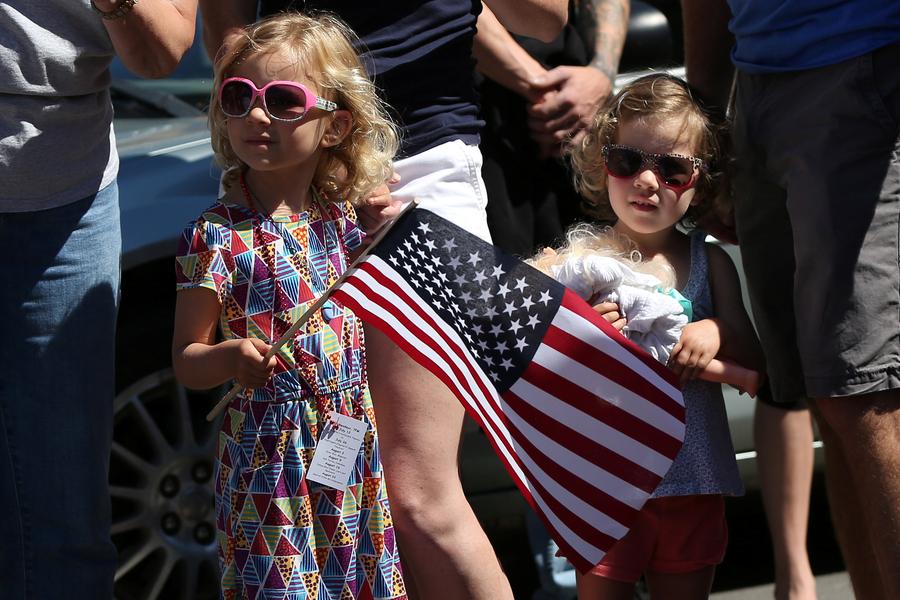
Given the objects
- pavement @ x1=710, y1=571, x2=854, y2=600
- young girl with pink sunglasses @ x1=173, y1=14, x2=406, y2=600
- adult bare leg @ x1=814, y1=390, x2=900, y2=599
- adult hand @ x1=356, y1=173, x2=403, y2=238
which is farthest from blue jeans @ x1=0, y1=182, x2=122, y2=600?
pavement @ x1=710, y1=571, x2=854, y2=600

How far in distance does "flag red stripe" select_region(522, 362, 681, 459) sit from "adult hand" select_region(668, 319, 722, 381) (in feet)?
0.45

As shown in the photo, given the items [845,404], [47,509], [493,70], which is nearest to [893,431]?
[845,404]

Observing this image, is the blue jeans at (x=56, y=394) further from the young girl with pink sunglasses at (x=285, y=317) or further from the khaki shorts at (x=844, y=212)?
the khaki shorts at (x=844, y=212)

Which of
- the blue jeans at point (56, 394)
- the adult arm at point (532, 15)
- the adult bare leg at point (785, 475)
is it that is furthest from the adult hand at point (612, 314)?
the adult bare leg at point (785, 475)

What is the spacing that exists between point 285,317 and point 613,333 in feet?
2.13

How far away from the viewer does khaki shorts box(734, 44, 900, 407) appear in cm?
267

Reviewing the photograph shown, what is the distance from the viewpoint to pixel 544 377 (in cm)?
271

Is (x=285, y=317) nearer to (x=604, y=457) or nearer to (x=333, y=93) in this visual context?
(x=333, y=93)

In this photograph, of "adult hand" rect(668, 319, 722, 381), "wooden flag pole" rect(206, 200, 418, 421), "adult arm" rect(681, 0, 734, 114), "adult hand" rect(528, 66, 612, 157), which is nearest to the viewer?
"wooden flag pole" rect(206, 200, 418, 421)

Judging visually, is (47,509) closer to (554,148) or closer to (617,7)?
(554,148)

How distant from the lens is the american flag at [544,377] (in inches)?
105

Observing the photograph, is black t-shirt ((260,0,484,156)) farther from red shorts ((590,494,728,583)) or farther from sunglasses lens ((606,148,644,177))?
red shorts ((590,494,728,583))

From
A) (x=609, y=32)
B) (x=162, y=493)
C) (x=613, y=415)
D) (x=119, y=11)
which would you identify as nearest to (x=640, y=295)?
(x=613, y=415)

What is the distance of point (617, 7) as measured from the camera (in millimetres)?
4121
